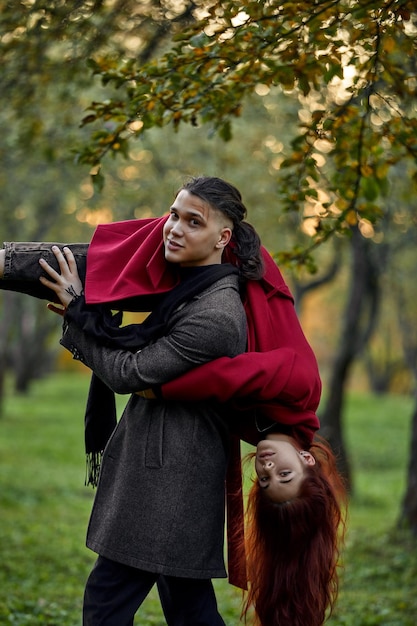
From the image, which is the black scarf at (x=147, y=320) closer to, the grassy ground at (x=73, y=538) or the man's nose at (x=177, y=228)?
the man's nose at (x=177, y=228)

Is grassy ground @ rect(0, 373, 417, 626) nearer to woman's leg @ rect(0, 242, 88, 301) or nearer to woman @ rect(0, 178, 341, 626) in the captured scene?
woman @ rect(0, 178, 341, 626)

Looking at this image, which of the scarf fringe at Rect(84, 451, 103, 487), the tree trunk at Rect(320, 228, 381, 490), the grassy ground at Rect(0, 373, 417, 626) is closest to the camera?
the scarf fringe at Rect(84, 451, 103, 487)

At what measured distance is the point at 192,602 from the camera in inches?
136

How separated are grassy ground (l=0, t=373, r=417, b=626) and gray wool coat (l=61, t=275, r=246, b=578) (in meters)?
2.10

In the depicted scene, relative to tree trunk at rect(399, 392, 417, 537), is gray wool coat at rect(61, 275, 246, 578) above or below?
above

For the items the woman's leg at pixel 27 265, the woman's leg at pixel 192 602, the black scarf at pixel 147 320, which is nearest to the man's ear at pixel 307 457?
the woman's leg at pixel 192 602

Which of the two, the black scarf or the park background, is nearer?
the black scarf

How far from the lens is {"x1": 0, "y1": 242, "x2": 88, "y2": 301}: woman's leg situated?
3367mm

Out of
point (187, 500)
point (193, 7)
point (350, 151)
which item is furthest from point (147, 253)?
point (193, 7)

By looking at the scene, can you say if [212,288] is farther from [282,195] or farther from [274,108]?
[274,108]

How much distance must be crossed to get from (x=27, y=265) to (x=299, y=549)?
59.6 inches

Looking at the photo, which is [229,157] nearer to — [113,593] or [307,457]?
[307,457]

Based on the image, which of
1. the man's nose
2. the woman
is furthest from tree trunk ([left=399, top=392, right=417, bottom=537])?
the man's nose

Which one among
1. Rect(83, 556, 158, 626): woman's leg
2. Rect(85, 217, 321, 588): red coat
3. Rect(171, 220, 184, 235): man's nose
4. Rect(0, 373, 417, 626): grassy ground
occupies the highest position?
Rect(171, 220, 184, 235): man's nose
